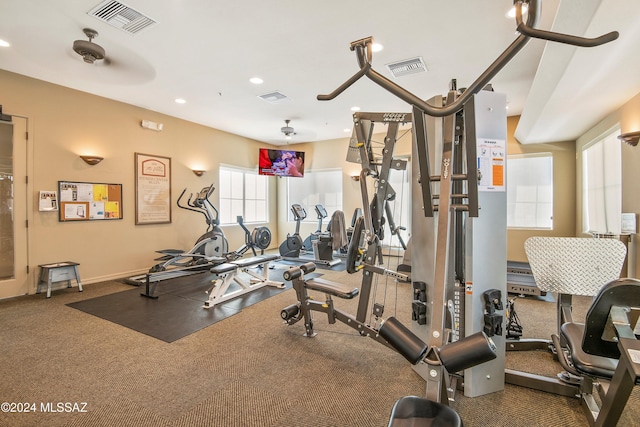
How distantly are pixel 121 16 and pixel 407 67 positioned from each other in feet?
10.1

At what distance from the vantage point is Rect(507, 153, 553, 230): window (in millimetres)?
5727

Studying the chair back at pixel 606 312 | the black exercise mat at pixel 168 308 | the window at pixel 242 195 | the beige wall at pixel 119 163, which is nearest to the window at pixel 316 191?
the window at pixel 242 195

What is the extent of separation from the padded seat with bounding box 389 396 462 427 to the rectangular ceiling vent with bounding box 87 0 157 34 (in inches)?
141

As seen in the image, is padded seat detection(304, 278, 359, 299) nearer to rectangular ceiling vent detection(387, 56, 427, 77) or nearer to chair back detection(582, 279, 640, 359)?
chair back detection(582, 279, 640, 359)

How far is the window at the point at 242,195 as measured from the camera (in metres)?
7.16

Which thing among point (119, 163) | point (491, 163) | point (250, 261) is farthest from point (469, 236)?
point (119, 163)

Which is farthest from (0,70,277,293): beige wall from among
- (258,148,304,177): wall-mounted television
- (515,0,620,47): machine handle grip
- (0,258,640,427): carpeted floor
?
(515,0,620,47): machine handle grip

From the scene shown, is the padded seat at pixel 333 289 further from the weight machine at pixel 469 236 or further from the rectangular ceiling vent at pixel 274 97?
the rectangular ceiling vent at pixel 274 97

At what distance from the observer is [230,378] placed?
2.17 m

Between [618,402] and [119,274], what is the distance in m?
6.05

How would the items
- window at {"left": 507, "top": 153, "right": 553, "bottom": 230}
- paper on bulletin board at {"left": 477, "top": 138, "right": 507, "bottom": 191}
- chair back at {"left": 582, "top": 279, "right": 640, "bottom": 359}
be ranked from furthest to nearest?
window at {"left": 507, "top": 153, "right": 553, "bottom": 230} → paper on bulletin board at {"left": 477, "top": 138, "right": 507, "bottom": 191} → chair back at {"left": 582, "top": 279, "right": 640, "bottom": 359}

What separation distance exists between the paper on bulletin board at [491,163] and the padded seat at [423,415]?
4.41 feet

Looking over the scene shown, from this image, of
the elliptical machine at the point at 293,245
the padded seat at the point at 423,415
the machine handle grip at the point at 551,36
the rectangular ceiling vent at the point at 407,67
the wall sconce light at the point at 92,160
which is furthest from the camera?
the elliptical machine at the point at 293,245

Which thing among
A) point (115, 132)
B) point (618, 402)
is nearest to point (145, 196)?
point (115, 132)
